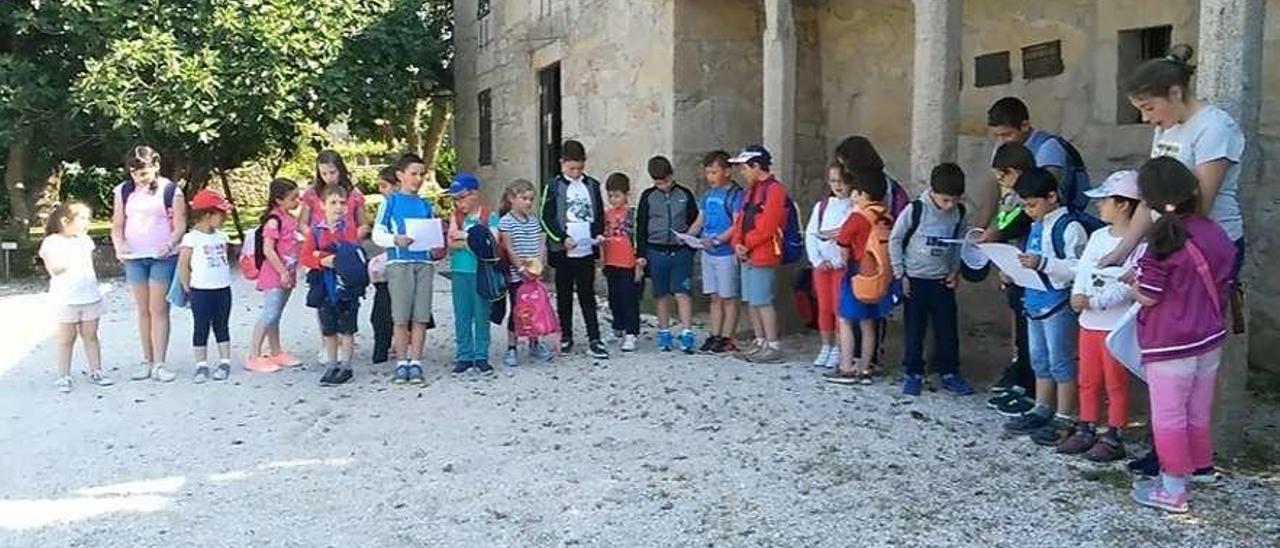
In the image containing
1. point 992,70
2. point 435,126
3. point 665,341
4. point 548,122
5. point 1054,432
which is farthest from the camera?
point 435,126

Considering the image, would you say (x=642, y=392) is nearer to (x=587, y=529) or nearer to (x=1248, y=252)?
(x=587, y=529)

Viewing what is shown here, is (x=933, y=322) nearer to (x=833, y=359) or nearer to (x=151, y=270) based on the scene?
(x=833, y=359)

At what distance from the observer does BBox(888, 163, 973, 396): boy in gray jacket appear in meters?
5.93

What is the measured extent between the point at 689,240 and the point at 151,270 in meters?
3.15

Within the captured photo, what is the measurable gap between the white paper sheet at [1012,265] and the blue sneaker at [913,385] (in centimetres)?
84

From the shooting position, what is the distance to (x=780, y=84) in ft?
25.4

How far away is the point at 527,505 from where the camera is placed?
175 inches

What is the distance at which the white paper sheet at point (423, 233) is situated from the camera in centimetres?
677

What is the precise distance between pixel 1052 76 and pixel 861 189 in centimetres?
212

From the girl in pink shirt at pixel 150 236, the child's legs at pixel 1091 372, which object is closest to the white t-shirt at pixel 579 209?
the girl in pink shirt at pixel 150 236

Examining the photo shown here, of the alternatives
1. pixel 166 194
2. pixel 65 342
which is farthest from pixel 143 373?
pixel 166 194

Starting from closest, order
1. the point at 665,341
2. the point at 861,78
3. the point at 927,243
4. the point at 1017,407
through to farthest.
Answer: the point at 1017,407 < the point at 927,243 < the point at 665,341 < the point at 861,78

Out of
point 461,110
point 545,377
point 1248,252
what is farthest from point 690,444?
point 461,110

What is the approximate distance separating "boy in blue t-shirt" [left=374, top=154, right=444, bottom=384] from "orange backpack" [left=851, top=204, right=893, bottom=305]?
2.38 metres
